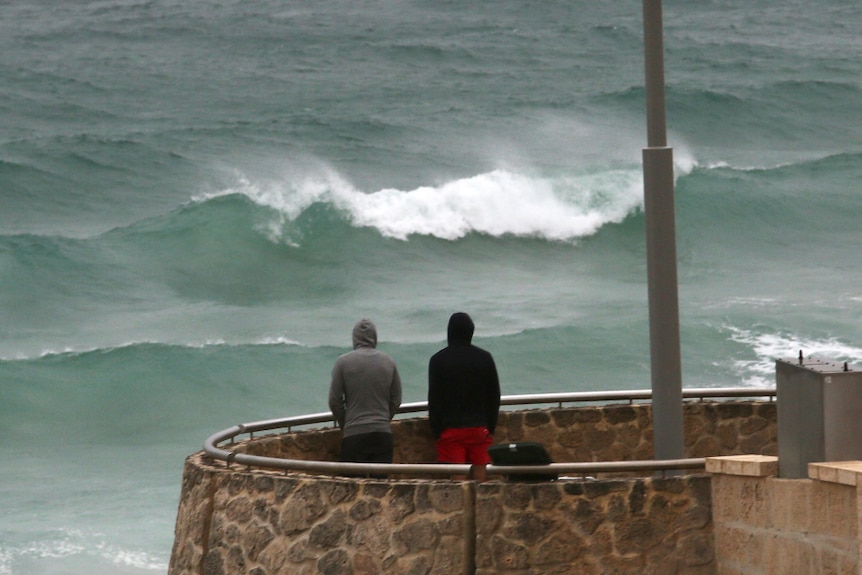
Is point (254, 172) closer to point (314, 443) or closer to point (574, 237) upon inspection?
point (574, 237)

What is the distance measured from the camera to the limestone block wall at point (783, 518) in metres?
7.55

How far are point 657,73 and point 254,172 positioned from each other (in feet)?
105

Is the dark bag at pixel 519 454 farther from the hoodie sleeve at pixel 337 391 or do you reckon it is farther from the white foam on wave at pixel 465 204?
the white foam on wave at pixel 465 204

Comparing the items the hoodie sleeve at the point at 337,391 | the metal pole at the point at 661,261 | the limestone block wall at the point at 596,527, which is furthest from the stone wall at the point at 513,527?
the hoodie sleeve at the point at 337,391

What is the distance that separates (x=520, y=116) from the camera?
155 feet

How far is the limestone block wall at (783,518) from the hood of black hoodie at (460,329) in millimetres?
2255

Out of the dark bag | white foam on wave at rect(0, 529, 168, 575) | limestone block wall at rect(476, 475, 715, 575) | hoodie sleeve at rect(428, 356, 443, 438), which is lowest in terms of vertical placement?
white foam on wave at rect(0, 529, 168, 575)

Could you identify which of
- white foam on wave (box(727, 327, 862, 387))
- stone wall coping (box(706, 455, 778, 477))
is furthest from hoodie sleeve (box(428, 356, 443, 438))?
white foam on wave (box(727, 327, 862, 387))

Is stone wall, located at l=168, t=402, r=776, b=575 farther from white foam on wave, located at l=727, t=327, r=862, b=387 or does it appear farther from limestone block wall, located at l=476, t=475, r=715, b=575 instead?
white foam on wave, located at l=727, t=327, r=862, b=387

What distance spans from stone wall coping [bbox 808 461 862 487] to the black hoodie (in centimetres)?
279

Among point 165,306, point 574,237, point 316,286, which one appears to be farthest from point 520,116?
point 165,306

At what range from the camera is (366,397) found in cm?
1012

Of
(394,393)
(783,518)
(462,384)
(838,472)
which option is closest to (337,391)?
(394,393)

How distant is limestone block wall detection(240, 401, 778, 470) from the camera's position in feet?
38.0
